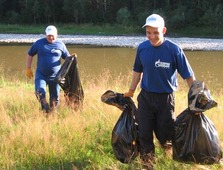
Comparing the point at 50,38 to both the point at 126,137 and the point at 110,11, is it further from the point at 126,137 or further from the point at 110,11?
the point at 110,11

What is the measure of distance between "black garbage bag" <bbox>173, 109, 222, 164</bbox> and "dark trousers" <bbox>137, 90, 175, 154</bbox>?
154 millimetres

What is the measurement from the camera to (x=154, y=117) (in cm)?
386

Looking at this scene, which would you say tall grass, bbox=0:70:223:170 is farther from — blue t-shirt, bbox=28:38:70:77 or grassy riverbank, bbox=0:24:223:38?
grassy riverbank, bbox=0:24:223:38

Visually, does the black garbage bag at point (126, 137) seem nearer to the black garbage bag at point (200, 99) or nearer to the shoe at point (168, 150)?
the shoe at point (168, 150)

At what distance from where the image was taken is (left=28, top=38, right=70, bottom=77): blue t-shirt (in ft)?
20.2

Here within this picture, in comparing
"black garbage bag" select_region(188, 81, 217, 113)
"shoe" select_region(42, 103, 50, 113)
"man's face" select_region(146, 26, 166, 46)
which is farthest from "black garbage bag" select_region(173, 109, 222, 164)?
"shoe" select_region(42, 103, 50, 113)

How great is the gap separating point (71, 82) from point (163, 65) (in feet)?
9.36

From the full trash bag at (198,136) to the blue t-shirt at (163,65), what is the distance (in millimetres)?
233

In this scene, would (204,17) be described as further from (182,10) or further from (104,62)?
(104,62)

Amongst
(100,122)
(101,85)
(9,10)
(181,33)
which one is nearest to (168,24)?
(181,33)

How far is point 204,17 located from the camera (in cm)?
4084

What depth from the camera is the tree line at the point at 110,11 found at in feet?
138

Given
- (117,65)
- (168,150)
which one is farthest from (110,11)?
(168,150)

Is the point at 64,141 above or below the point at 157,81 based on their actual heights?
below
